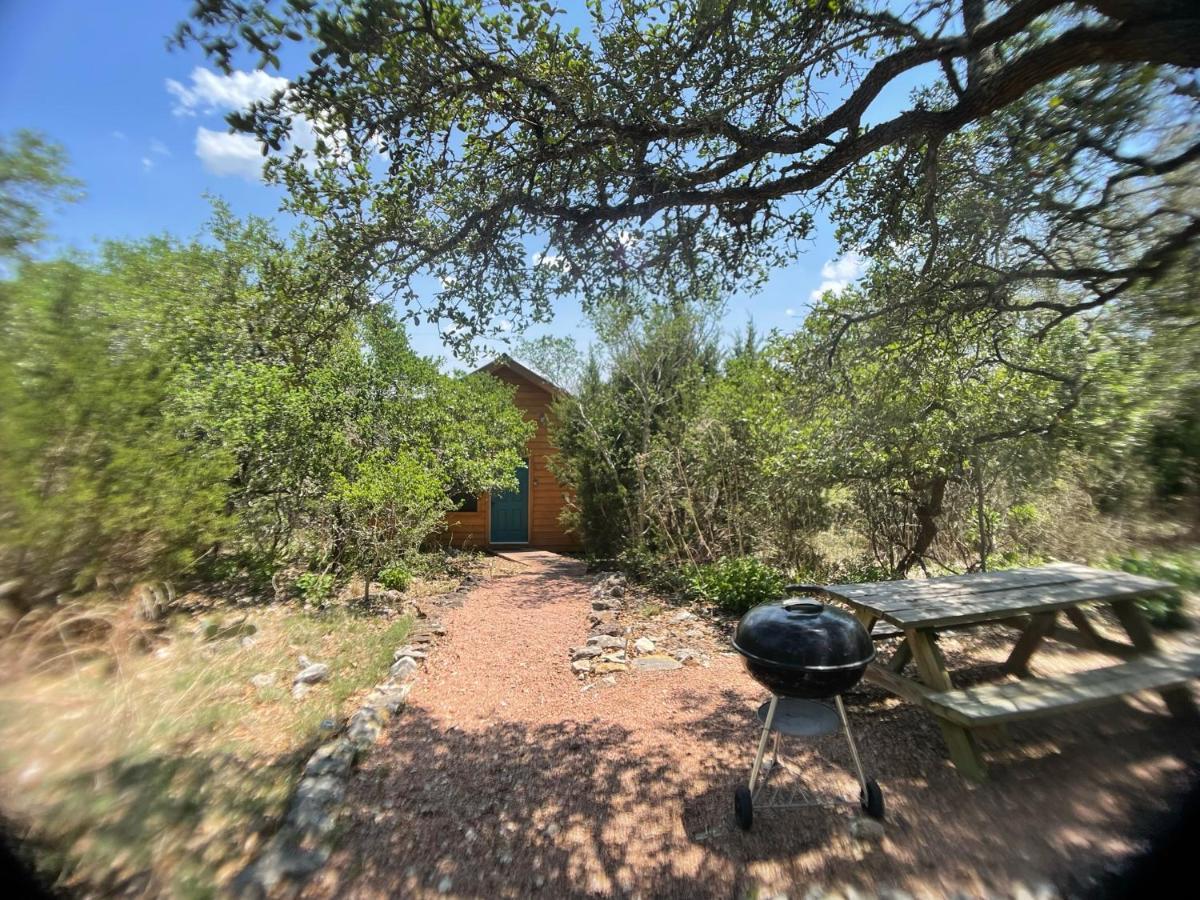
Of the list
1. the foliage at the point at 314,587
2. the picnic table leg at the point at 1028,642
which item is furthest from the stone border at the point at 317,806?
the picnic table leg at the point at 1028,642

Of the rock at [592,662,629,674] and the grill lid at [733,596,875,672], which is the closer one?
the grill lid at [733,596,875,672]

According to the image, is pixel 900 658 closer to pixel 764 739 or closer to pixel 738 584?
pixel 764 739

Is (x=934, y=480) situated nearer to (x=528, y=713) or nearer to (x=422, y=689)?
(x=528, y=713)

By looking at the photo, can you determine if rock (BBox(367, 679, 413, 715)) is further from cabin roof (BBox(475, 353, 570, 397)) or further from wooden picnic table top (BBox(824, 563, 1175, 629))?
cabin roof (BBox(475, 353, 570, 397))

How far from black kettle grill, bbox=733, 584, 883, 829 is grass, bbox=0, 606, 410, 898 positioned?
2603 millimetres

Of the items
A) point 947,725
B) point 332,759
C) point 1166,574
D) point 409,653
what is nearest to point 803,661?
point 947,725

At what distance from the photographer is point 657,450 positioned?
8664 mm

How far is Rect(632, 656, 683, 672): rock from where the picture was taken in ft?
16.7

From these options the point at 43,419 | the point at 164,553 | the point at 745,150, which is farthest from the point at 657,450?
the point at 43,419

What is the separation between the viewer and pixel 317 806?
118 inches

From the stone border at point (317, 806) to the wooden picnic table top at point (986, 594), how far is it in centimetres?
334

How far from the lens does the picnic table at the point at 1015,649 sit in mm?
3014

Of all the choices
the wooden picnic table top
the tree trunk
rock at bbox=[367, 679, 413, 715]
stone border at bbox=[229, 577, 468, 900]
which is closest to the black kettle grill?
the wooden picnic table top

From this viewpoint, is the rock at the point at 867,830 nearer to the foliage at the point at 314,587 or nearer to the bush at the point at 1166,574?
the bush at the point at 1166,574
